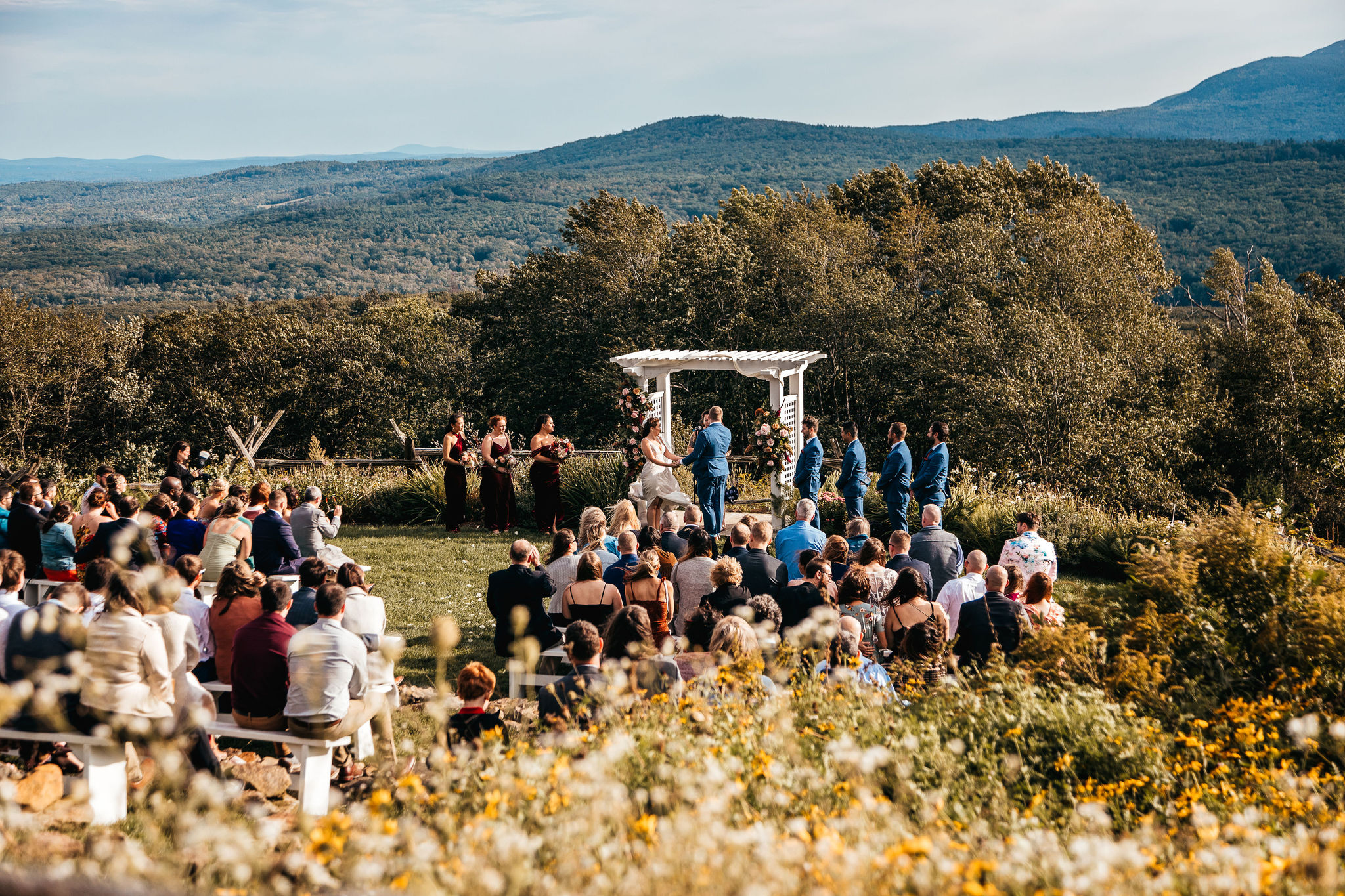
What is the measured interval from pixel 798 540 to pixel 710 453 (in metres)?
3.32

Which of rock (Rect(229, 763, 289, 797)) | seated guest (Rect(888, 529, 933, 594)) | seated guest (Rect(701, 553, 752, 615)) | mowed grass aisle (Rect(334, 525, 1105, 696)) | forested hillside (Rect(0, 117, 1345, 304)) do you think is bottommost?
mowed grass aisle (Rect(334, 525, 1105, 696))

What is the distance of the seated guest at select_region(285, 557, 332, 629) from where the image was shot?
5551 millimetres

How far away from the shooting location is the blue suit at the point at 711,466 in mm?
10875

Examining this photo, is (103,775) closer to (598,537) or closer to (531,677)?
(531,677)

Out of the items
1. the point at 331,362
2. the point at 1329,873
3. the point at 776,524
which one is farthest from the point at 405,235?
the point at 1329,873

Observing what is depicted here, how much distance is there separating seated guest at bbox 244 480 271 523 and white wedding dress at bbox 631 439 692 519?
4.57m

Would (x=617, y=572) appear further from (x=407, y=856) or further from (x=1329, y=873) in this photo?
(x=1329, y=873)

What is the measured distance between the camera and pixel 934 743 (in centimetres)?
389

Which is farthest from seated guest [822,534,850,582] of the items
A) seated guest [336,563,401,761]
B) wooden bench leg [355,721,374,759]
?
wooden bench leg [355,721,374,759]

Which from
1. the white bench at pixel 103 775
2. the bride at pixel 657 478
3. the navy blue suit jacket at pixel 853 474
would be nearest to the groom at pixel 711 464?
the bride at pixel 657 478

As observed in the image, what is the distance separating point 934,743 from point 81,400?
4111cm

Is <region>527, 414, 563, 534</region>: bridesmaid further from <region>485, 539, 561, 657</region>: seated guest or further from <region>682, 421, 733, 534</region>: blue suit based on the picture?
<region>485, 539, 561, 657</region>: seated guest

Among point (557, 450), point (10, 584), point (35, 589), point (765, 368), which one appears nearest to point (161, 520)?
point (35, 589)

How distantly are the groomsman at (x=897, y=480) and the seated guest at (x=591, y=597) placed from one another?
5.03 m
